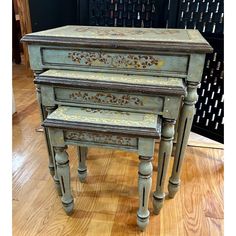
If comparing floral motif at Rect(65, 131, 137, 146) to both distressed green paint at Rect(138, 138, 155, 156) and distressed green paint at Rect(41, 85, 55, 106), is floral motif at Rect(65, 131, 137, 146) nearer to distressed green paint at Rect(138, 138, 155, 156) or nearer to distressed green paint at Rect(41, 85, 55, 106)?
distressed green paint at Rect(138, 138, 155, 156)

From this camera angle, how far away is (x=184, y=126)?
1.03m

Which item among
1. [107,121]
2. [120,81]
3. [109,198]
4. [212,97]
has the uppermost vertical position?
[120,81]

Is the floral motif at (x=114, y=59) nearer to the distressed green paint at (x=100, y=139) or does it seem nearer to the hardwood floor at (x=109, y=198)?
the distressed green paint at (x=100, y=139)

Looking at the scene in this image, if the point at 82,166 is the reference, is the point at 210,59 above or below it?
above

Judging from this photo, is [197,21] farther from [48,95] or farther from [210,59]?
[48,95]

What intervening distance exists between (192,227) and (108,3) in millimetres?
1319

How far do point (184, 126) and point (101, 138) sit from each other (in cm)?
36

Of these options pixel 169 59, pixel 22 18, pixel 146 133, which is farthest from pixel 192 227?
pixel 22 18

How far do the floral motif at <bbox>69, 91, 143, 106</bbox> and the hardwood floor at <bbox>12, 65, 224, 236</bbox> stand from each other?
54 centimetres

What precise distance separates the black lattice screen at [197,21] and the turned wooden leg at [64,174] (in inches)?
37.0

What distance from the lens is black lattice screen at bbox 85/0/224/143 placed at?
4.55ft

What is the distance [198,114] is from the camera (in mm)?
1578

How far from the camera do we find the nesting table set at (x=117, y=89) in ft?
2.84

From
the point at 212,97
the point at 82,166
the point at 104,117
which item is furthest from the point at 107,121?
the point at 212,97
